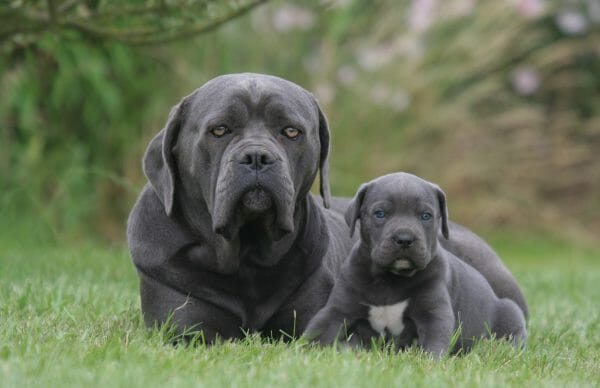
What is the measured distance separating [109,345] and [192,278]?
854 mm

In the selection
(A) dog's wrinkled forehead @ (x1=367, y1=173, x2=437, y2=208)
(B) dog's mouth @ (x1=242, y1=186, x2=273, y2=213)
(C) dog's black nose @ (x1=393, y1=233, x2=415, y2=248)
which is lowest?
(C) dog's black nose @ (x1=393, y1=233, x2=415, y2=248)

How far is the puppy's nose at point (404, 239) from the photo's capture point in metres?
4.89

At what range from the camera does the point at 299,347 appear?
15.3 ft

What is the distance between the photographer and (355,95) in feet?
40.8

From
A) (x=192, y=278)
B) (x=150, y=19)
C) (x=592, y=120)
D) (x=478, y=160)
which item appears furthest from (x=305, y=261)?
(x=592, y=120)

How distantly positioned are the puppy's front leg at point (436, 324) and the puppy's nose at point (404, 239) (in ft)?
0.90

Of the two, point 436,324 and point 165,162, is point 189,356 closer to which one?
point 165,162

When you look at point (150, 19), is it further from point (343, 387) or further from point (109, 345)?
point (343, 387)

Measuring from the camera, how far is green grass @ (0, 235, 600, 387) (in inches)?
147

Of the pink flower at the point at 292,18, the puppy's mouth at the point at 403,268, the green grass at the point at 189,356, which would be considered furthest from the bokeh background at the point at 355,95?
the puppy's mouth at the point at 403,268

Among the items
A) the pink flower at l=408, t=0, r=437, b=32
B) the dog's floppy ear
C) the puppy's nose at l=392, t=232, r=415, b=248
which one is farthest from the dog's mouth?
the pink flower at l=408, t=0, r=437, b=32

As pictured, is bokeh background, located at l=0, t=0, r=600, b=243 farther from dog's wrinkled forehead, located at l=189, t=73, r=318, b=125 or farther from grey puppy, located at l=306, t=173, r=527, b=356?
grey puppy, located at l=306, t=173, r=527, b=356

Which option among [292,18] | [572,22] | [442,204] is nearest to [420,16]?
[292,18]

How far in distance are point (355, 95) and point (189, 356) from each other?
8.52 m
